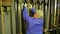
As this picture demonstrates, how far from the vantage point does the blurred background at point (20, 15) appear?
1592 millimetres

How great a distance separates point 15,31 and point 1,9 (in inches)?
16.6

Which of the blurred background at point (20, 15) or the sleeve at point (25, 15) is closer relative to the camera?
the blurred background at point (20, 15)

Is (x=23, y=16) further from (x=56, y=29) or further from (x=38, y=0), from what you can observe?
(x=56, y=29)

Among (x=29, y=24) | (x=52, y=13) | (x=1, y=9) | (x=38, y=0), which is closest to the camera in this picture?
(x=1, y=9)

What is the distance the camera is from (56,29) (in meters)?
2.18

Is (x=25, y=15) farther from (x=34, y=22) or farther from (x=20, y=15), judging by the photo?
(x=34, y=22)

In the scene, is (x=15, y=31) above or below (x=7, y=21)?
below

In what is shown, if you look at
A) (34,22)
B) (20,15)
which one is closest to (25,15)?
(20,15)

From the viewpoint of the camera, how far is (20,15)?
1.74 meters

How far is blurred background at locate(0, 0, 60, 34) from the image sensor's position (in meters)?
1.59

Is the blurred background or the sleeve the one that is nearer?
the blurred background

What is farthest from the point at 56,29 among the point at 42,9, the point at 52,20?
the point at 42,9

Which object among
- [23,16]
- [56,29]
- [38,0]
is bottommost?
[56,29]

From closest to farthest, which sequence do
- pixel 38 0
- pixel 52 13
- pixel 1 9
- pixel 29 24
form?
pixel 1 9, pixel 29 24, pixel 38 0, pixel 52 13
